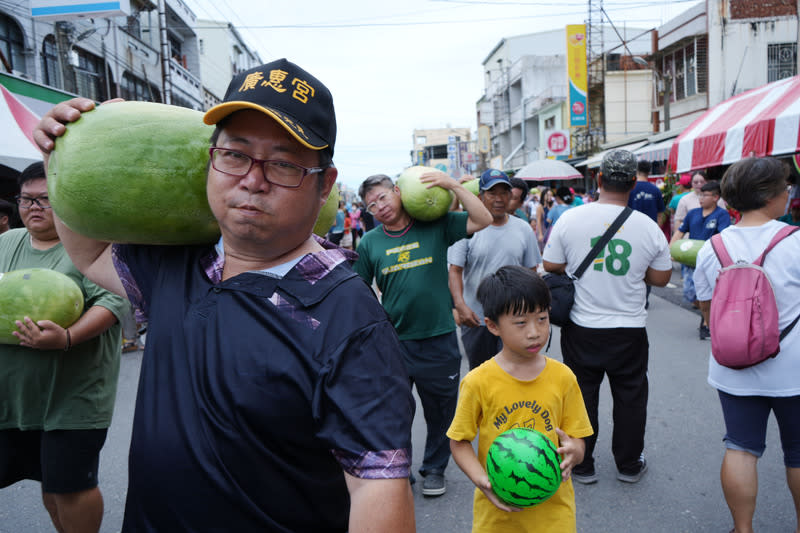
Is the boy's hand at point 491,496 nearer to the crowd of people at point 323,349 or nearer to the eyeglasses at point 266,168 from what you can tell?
the crowd of people at point 323,349

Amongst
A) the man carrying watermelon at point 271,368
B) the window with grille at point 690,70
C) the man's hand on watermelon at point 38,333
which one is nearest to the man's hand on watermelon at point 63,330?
the man's hand on watermelon at point 38,333

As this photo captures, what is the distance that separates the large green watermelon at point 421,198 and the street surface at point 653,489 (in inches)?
72.6

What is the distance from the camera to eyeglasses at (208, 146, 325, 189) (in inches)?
54.4

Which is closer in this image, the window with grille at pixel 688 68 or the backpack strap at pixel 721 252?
the backpack strap at pixel 721 252

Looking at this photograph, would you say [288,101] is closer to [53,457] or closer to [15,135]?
[53,457]

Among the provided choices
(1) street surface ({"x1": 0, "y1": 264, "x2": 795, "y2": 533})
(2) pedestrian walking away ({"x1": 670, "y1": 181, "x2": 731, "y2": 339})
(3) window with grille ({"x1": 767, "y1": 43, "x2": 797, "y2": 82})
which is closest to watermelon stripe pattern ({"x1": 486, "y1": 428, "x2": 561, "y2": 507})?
(1) street surface ({"x1": 0, "y1": 264, "x2": 795, "y2": 533})

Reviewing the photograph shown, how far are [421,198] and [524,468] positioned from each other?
1922mm

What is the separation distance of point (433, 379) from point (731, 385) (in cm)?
171

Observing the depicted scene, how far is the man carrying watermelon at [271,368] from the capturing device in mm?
1188

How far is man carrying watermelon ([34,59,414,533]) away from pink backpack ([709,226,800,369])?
2138 millimetres

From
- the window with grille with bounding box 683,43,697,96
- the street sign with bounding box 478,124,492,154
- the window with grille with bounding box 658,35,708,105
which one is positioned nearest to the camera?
the window with grille with bounding box 658,35,708,105

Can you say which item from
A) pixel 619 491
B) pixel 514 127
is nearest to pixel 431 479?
pixel 619 491

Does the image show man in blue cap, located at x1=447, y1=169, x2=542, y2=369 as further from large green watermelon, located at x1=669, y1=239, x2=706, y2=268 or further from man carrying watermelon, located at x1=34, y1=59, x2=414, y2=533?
man carrying watermelon, located at x1=34, y1=59, x2=414, y2=533

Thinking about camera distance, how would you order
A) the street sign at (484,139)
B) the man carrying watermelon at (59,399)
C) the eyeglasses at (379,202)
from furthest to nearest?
the street sign at (484,139) → the eyeglasses at (379,202) → the man carrying watermelon at (59,399)
